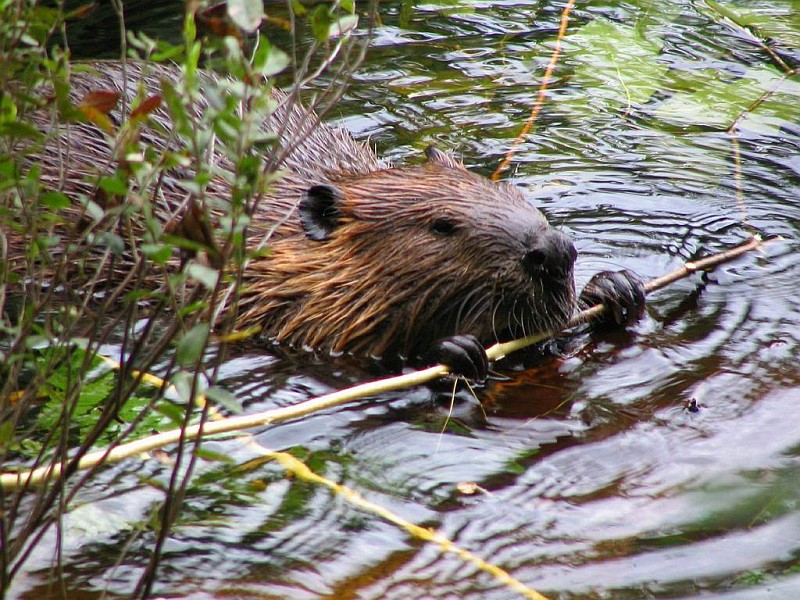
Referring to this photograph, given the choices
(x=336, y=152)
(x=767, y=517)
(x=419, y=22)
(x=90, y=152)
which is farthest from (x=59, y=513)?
(x=419, y=22)

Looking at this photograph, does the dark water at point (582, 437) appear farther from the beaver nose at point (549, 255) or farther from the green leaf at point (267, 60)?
the green leaf at point (267, 60)

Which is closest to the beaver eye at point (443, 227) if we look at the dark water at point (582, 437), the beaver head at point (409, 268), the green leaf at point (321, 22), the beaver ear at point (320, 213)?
the beaver head at point (409, 268)

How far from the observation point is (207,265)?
1921mm

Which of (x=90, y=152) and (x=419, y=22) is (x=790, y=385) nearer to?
(x=90, y=152)

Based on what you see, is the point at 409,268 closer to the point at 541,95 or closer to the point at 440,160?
the point at 440,160

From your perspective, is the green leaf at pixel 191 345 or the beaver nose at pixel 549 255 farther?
the beaver nose at pixel 549 255

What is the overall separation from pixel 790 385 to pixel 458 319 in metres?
1.10

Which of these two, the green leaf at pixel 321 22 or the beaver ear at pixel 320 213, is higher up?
the green leaf at pixel 321 22

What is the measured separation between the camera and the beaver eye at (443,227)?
3967mm

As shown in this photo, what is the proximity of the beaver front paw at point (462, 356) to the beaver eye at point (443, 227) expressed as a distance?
0.41 meters

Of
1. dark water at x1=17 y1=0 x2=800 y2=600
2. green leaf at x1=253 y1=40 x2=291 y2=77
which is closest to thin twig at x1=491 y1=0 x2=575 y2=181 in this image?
dark water at x1=17 y1=0 x2=800 y2=600

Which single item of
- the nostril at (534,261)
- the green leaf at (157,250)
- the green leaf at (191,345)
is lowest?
the nostril at (534,261)

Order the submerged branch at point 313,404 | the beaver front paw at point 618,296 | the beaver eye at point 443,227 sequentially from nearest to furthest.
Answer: the submerged branch at point 313,404 → the beaver eye at point 443,227 → the beaver front paw at point 618,296

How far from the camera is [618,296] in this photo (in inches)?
161
